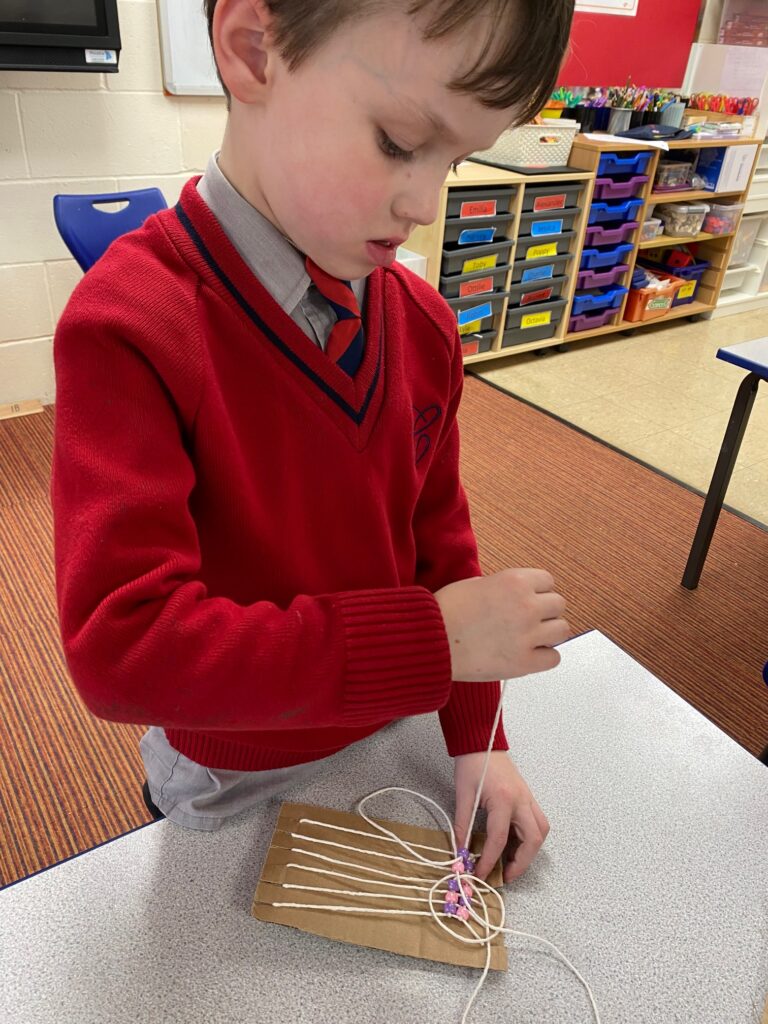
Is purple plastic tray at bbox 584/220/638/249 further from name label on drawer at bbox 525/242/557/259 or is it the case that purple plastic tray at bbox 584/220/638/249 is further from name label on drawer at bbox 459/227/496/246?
name label on drawer at bbox 459/227/496/246

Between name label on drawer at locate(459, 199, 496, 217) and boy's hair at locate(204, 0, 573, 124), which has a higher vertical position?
boy's hair at locate(204, 0, 573, 124)

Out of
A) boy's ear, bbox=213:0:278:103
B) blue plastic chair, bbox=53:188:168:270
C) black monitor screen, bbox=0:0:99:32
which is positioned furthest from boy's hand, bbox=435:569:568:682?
black monitor screen, bbox=0:0:99:32

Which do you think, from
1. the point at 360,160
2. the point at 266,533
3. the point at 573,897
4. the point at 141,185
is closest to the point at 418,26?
the point at 360,160

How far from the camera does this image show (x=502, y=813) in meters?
0.61

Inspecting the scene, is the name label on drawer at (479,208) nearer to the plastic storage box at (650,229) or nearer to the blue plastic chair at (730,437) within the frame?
the plastic storage box at (650,229)

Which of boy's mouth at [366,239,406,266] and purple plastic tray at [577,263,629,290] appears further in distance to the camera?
purple plastic tray at [577,263,629,290]

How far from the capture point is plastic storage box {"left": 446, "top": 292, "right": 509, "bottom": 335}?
3084mm

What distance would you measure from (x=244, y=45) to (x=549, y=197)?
2.93 m

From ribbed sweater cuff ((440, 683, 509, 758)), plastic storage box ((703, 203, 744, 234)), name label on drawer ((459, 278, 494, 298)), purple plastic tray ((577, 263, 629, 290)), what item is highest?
→ ribbed sweater cuff ((440, 683, 509, 758))

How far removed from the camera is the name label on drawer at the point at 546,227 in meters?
3.17

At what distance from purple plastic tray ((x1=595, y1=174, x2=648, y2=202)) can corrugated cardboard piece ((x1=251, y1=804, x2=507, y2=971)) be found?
10.8ft

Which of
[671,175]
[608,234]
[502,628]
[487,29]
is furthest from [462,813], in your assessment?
[671,175]

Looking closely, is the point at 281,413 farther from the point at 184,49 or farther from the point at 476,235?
the point at 476,235

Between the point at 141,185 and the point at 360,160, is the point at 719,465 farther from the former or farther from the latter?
the point at 141,185
